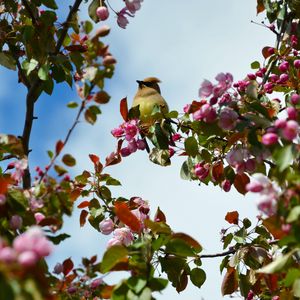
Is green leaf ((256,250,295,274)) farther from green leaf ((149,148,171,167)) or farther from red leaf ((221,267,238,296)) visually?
green leaf ((149,148,171,167))

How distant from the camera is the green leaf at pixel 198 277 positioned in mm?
3777

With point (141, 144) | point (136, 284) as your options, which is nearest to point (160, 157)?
point (141, 144)

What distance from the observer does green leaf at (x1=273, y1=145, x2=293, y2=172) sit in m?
2.10

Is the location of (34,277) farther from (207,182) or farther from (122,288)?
(207,182)

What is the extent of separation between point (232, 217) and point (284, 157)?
88.0 inches

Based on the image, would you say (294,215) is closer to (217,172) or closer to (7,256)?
(7,256)

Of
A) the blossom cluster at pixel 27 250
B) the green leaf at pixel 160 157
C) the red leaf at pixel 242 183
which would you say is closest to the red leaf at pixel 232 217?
the green leaf at pixel 160 157

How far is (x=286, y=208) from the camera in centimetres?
187

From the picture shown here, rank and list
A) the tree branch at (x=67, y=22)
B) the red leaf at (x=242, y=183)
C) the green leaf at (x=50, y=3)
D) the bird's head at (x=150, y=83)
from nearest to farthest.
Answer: the tree branch at (x=67, y=22) → the red leaf at (x=242, y=183) → the green leaf at (x=50, y=3) → the bird's head at (x=150, y=83)

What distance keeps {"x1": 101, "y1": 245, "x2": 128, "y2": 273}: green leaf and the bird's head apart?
145 inches

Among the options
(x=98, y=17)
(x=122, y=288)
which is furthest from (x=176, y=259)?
(x=98, y=17)

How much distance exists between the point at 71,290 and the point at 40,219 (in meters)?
0.33

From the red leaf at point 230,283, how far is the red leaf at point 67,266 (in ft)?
5.16

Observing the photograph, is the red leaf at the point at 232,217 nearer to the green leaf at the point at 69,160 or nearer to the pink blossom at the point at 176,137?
the pink blossom at the point at 176,137
